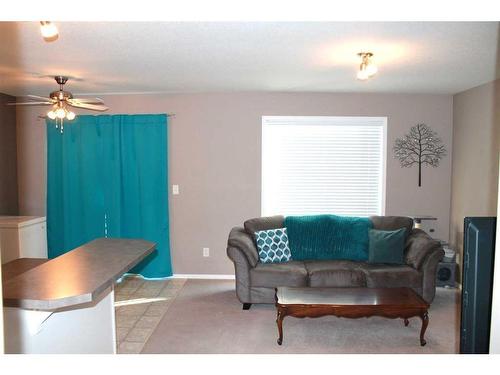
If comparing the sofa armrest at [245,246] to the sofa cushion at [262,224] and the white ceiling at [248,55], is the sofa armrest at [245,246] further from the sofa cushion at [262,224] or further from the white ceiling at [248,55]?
the white ceiling at [248,55]

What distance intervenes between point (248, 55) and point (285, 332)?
243 centimetres

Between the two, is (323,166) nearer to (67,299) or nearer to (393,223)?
(393,223)

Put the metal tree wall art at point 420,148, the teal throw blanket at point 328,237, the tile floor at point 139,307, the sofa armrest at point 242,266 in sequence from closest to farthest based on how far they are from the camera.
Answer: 1. the tile floor at point 139,307
2. the sofa armrest at point 242,266
3. the teal throw blanket at point 328,237
4. the metal tree wall art at point 420,148

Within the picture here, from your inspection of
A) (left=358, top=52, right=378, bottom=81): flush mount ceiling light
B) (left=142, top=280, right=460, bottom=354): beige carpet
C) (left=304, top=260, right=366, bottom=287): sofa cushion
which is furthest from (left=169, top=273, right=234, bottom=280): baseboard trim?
(left=358, top=52, right=378, bottom=81): flush mount ceiling light

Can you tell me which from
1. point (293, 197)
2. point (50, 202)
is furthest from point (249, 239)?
point (50, 202)

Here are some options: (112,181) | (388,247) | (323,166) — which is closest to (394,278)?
(388,247)

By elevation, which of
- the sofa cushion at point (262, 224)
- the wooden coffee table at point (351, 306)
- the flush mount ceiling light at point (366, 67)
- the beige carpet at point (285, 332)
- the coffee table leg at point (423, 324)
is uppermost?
the flush mount ceiling light at point (366, 67)

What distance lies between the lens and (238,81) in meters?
4.29

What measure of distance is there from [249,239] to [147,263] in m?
1.60

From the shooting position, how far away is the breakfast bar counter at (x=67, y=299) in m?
1.60

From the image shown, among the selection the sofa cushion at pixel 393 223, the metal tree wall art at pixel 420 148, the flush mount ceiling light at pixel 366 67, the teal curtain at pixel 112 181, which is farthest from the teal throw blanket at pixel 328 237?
the flush mount ceiling light at pixel 366 67

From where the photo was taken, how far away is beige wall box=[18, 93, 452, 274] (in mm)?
5023

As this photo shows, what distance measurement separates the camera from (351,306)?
3.17 metres

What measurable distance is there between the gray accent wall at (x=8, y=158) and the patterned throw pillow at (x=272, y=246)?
327 cm
